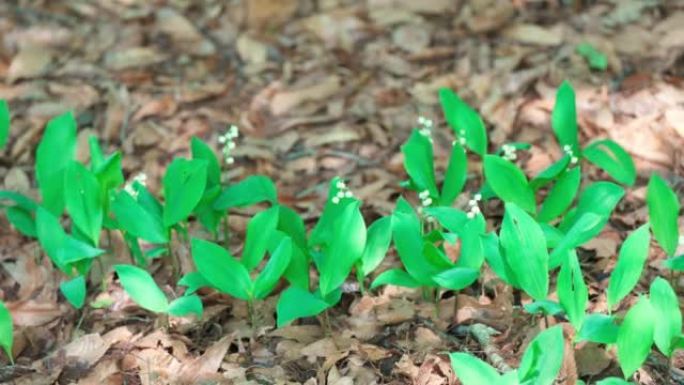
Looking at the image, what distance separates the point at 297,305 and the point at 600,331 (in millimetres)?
512

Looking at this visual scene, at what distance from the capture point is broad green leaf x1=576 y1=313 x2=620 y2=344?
1800 millimetres

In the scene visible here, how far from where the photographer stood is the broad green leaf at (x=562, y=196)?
208 cm

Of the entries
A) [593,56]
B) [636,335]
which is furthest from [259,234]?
[593,56]

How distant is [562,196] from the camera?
2.09 meters

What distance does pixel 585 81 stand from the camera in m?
2.77

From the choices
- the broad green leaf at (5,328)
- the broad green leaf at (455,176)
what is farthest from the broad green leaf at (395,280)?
the broad green leaf at (5,328)

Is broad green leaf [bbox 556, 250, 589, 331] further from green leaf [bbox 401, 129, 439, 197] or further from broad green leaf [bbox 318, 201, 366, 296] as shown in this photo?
green leaf [bbox 401, 129, 439, 197]

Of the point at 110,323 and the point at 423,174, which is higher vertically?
the point at 423,174

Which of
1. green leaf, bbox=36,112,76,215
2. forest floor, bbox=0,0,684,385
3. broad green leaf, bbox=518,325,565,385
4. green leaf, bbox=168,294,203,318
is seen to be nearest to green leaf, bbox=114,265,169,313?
green leaf, bbox=168,294,203,318

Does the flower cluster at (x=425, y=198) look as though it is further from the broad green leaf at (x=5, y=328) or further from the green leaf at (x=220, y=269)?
the broad green leaf at (x=5, y=328)

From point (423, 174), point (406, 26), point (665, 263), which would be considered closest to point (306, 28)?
point (406, 26)

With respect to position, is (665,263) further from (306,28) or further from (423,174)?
(306,28)

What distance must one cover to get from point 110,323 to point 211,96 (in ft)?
2.92

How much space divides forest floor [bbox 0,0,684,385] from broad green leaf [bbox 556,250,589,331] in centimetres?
11
